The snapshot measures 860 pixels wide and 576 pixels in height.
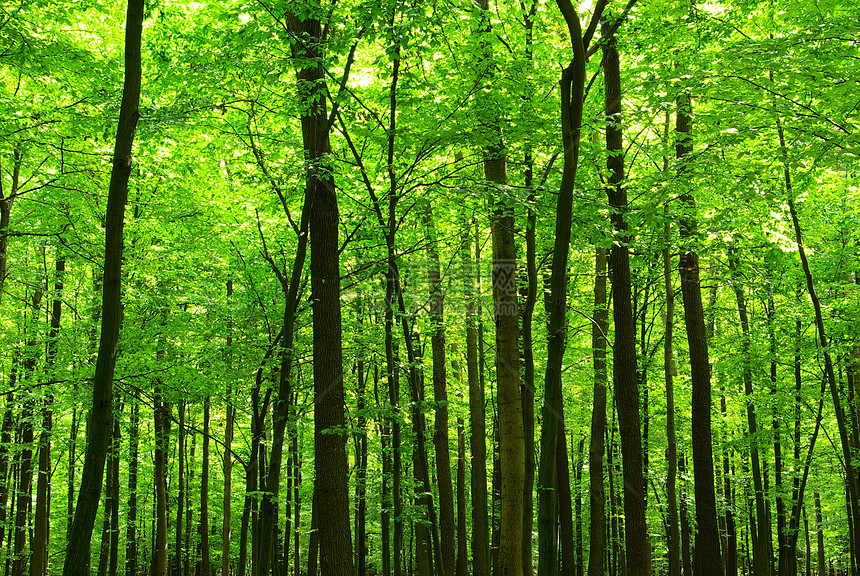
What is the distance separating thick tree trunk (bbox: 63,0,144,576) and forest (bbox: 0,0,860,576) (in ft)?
0.07

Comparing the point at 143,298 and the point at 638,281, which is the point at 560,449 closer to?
the point at 638,281

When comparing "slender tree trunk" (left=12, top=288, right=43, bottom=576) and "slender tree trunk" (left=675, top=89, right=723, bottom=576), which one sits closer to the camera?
"slender tree trunk" (left=675, top=89, right=723, bottom=576)

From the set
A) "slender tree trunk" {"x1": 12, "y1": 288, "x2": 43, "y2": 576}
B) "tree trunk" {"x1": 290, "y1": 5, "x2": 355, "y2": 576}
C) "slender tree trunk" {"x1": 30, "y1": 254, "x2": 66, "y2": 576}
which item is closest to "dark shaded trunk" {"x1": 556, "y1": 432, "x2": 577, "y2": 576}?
"tree trunk" {"x1": 290, "y1": 5, "x2": 355, "y2": 576}

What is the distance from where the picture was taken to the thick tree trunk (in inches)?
154

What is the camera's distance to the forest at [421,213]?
6539 mm

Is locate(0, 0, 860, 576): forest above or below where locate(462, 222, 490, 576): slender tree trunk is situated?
above

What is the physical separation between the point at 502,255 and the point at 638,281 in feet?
26.0

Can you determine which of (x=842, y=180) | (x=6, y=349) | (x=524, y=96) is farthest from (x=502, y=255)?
(x=6, y=349)

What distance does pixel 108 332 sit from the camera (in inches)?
159

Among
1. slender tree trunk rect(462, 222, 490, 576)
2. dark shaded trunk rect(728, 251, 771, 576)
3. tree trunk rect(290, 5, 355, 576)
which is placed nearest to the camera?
tree trunk rect(290, 5, 355, 576)

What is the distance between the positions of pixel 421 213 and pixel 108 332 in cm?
609

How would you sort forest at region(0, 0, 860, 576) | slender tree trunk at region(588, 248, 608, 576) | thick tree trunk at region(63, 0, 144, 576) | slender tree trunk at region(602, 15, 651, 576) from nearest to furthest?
1. thick tree trunk at region(63, 0, 144, 576)
2. forest at region(0, 0, 860, 576)
3. slender tree trunk at region(602, 15, 651, 576)
4. slender tree trunk at region(588, 248, 608, 576)

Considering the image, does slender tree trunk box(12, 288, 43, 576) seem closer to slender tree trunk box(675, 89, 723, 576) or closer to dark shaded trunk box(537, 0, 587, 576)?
dark shaded trunk box(537, 0, 587, 576)

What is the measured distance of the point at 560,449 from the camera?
12312mm
